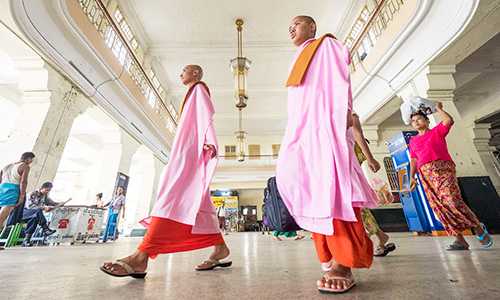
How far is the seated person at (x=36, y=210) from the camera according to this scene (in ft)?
13.6

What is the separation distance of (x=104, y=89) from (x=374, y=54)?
6106 mm

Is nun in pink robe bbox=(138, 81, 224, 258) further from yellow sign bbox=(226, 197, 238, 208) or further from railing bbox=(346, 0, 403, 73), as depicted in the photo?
yellow sign bbox=(226, 197, 238, 208)

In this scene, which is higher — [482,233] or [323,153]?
[323,153]

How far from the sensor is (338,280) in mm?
940

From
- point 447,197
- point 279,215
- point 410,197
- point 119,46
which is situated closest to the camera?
point 279,215

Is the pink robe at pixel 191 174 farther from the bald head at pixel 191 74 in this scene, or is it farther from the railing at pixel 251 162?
the railing at pixel 251 162

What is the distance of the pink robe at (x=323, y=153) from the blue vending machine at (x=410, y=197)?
420cm

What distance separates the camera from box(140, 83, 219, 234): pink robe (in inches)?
53.4

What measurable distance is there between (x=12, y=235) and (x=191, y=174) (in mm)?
4807

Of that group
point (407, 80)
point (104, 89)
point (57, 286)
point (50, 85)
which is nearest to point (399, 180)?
point (407, 80)

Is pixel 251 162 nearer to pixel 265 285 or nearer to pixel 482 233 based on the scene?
pixel 482 233

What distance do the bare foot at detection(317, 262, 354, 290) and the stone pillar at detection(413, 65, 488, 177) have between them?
427cm

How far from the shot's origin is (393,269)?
1.32 metres

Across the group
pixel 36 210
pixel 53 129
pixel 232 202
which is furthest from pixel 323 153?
pixel 232 202
